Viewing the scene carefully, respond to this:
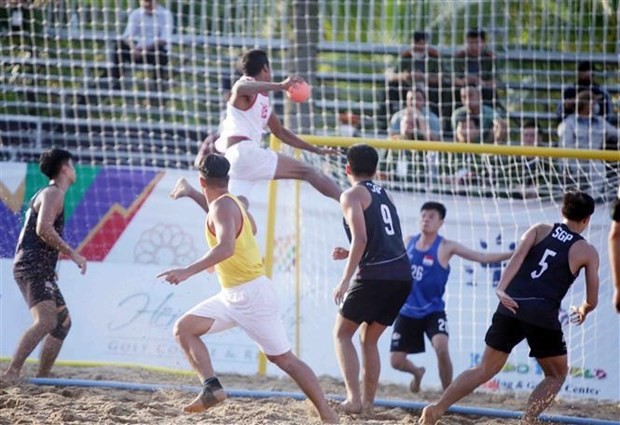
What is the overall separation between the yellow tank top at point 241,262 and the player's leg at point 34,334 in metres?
2.64

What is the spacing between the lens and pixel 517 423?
8352mm

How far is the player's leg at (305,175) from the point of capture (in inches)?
357

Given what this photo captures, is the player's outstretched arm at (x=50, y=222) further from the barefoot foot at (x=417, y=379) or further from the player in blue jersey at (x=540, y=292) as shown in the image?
the player in blue jersey at (x=540, y=292)

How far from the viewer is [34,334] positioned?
9398mm

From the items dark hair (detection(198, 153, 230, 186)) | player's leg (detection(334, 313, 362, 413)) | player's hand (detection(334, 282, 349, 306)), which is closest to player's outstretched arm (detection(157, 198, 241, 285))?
dark hair (detection(198, 153, 230, 186))

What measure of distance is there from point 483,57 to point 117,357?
19.8 feet

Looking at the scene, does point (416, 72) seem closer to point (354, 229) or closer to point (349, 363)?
point (354, 229)

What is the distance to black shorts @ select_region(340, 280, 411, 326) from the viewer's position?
27.0 ft

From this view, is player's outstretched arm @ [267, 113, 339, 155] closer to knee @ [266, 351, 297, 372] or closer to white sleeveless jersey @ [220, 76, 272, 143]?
white sleeveless jersey @ [220, 76, 272, 143]

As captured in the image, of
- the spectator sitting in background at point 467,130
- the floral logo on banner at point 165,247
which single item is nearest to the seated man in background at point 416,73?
the spectator sitting in background at point 467,130

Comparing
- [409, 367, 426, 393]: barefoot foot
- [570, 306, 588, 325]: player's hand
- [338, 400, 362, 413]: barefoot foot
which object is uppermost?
[570, 306, 588, 325]: player's hand

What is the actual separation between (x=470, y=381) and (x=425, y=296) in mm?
2664

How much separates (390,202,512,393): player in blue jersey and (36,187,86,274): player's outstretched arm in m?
2.99

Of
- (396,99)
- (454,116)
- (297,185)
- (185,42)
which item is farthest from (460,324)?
(185,42)
